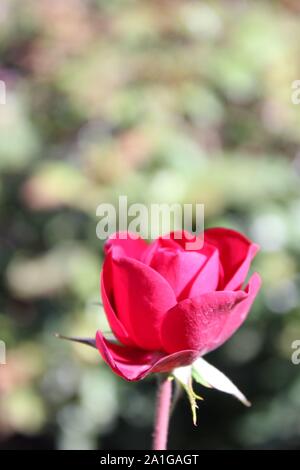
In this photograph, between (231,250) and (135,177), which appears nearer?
(231,250)

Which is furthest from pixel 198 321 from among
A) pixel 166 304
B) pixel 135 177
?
pixel 135 177

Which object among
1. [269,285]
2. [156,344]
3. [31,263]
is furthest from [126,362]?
[31,263]

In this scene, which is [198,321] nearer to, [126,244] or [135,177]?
[126,244]

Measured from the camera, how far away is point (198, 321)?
420mm

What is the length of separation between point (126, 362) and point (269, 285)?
0.92m

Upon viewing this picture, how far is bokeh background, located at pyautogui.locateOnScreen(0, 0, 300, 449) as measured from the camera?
135 centimetres

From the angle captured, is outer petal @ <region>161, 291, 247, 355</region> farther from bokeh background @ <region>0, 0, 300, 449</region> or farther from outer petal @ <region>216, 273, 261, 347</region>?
bokeh background @ <region>0, 0, 300, 449</region>

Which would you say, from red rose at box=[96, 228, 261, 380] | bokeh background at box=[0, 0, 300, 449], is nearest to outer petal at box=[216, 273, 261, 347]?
red rose at box=[96, 228, 261, 380]

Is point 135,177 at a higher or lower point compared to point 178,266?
higher

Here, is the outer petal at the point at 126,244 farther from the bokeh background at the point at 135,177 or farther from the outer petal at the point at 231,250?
the bokeh background at the point at 135,177

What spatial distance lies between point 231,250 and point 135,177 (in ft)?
2.78

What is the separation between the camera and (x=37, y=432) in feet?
4.91

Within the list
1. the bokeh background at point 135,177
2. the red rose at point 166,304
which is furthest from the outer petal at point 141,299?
the bokeh background at point 135,177

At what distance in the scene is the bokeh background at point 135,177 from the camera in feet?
4.42
